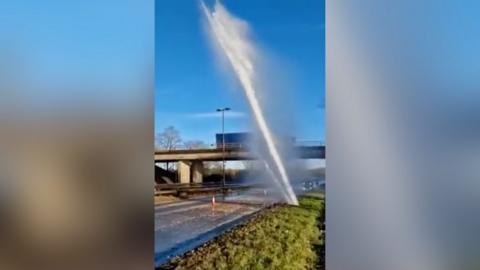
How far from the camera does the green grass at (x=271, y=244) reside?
6.62ft

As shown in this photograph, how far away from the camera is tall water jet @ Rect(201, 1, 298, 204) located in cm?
207

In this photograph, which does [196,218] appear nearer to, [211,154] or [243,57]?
[211,154]

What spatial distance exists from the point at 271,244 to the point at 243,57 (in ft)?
2.81

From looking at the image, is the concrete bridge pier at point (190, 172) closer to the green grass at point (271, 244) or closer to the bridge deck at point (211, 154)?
the bridge deck at point (211, 154)

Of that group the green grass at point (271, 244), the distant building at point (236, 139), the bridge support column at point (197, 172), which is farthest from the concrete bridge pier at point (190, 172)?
the green grass at point (271, 244)

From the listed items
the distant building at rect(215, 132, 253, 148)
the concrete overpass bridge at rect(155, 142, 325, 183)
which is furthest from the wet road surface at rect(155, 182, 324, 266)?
the distant building at rect(215, 132, 253, 148)

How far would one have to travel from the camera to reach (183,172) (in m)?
2.21

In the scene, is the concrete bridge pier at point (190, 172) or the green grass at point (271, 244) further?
the concrete bridge pier at point (190, 172)

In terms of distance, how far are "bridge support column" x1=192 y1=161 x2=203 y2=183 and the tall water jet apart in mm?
351

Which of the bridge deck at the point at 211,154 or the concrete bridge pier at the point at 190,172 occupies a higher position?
the bridge deck at the point at 211,154

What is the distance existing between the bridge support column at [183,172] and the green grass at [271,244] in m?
0.32

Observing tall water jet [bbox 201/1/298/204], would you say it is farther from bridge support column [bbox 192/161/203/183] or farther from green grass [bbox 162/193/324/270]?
bridge support column [bbox 192/161/203/183]
